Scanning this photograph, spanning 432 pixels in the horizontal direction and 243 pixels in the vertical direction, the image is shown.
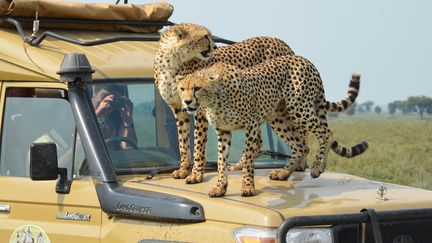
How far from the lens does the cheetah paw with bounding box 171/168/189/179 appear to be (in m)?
5.63

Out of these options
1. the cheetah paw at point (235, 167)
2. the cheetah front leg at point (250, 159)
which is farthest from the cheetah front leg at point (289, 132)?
the cheetah front leg at point (250, 159)

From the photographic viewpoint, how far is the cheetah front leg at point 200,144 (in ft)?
18.3

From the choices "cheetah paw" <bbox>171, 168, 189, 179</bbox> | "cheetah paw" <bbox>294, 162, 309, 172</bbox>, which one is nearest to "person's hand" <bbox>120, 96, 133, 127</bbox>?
"cheetah paw" <bbox>171, 168, 189, 179</bbox>

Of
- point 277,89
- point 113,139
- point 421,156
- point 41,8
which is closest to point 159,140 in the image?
point 113,139

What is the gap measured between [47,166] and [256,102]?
1.16 meters

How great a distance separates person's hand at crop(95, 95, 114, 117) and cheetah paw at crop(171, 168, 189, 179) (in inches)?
21.7

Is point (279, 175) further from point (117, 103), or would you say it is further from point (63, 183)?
point (63, 183)

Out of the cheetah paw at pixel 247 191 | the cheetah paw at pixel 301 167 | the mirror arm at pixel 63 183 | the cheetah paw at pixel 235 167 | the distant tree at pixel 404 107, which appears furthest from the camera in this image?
the distant tree at pixel 404 107

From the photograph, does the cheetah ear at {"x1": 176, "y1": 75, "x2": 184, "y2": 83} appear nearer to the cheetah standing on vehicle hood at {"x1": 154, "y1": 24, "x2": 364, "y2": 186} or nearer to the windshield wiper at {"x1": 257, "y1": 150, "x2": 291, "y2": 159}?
the cheetah standing on vehicle hood at {"x1": 154, "y1": 24, "x2": 364, "y2": 186}

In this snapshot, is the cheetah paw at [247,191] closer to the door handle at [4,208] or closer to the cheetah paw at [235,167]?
the cheetah paw at [235,167]

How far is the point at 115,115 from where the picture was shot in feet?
19.4

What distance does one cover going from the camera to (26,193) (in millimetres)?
5547

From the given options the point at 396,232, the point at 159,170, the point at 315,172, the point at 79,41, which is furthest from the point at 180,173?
the point at 396,232

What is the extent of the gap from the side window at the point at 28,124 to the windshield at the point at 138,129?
0.68 feet
